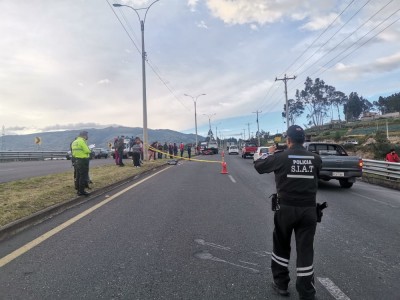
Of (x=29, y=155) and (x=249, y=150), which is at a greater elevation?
(x=29, y=155)

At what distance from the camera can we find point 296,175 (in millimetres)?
4031

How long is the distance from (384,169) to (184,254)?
13.8 metres

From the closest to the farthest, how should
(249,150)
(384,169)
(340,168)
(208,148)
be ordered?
1. (340,168)
2. (384,169)
3. (249,150)
4. (208,148)

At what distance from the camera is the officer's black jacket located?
13.1ft

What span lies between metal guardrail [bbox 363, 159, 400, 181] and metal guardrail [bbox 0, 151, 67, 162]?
3189cm

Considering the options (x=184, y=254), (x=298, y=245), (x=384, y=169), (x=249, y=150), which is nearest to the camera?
(x=298, y=245)

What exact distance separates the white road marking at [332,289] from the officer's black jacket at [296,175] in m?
0.96

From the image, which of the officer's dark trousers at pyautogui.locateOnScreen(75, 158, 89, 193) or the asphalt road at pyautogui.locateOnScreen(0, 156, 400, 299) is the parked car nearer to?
the officer's dark trousers at pyautogui.locateOnScreen(75, 158, 89, 193)

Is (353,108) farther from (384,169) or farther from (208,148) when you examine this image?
(384,169)

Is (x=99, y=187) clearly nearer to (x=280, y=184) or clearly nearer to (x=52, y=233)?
(x=52, y=233)

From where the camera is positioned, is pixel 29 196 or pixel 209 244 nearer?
pixel 209 244

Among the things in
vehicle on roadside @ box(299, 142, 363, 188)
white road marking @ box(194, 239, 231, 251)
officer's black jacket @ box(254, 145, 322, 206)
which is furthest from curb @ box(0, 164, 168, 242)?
vehicle on roadside @ box(299, 142, 363, 188)

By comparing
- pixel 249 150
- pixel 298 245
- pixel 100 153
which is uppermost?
pixel 100 153

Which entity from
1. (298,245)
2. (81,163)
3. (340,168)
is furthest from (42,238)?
(340,168)
